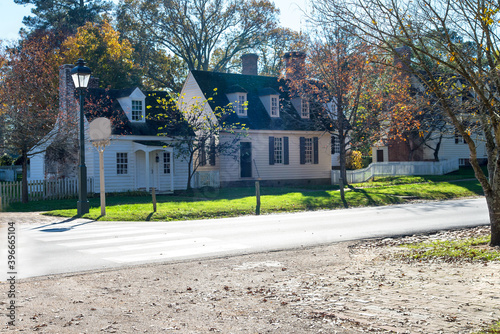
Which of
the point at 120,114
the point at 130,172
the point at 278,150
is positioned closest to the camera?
the point at 130,172

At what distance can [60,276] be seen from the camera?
8555mm

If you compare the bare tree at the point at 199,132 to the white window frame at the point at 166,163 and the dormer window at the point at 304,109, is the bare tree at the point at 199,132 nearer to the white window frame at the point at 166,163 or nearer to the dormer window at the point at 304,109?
the white window frame at the point at 166,163

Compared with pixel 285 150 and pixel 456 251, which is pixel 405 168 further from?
pixel 456 251

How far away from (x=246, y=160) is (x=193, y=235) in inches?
855

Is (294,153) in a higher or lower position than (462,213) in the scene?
higher

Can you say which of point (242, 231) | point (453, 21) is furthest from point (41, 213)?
point (453, 21)

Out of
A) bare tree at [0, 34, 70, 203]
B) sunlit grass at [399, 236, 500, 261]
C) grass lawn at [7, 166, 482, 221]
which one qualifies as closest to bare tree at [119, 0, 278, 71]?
bare tree at [0, 34, 70, 203]

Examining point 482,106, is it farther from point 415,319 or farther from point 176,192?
point 176,192

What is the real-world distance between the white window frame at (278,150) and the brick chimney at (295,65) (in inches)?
168

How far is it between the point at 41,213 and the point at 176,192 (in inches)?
437

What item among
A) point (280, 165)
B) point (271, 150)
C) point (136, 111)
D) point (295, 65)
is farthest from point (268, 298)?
point (280, 165)

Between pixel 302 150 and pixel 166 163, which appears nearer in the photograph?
pixel 166 163

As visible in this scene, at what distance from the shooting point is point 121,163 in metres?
30.4

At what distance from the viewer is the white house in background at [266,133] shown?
113 feet
